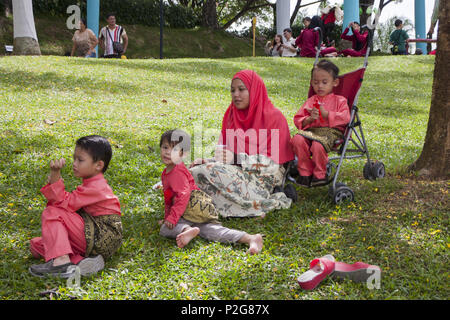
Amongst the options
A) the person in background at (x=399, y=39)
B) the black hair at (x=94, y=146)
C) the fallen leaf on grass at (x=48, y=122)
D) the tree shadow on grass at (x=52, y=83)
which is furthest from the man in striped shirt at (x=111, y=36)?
the person in background at (x=399, y=39)

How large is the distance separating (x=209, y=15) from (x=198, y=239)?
27.0 m

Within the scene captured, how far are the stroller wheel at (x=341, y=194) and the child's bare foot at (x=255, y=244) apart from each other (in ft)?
3.69

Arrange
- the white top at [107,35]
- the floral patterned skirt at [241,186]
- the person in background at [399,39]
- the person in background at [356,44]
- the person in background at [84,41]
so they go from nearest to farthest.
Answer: the floral patterned skirt at [241,186], the white top at [107,35], the person in background at [84,41], the person in background at [356,44], the person in background at [399,39]

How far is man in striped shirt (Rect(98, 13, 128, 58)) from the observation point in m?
14.0

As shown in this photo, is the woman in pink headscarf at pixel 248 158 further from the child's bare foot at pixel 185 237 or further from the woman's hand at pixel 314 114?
the child's bare foot at pixel 185 237

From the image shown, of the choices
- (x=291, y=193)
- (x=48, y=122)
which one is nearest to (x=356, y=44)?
(x=48, y=122)

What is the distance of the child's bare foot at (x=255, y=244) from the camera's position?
3553 mm

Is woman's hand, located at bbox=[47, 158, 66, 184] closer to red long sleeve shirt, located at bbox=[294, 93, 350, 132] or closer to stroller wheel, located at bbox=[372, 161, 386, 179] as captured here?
red long sleeve shirt, located at bbox=[294, 93, 350, 132]

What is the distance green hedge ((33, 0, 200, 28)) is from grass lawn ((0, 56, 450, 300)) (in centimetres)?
1311

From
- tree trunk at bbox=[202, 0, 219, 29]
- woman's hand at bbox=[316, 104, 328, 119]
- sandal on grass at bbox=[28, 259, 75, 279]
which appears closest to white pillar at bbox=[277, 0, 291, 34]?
tree trunk at bbox=[202, 0, 219, 29]

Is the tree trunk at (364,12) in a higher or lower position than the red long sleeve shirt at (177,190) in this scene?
higher

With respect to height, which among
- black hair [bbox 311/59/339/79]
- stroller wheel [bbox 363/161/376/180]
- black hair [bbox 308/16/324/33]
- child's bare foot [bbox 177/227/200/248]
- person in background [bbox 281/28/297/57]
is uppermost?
black hair [bbox 308/16/324/33]
